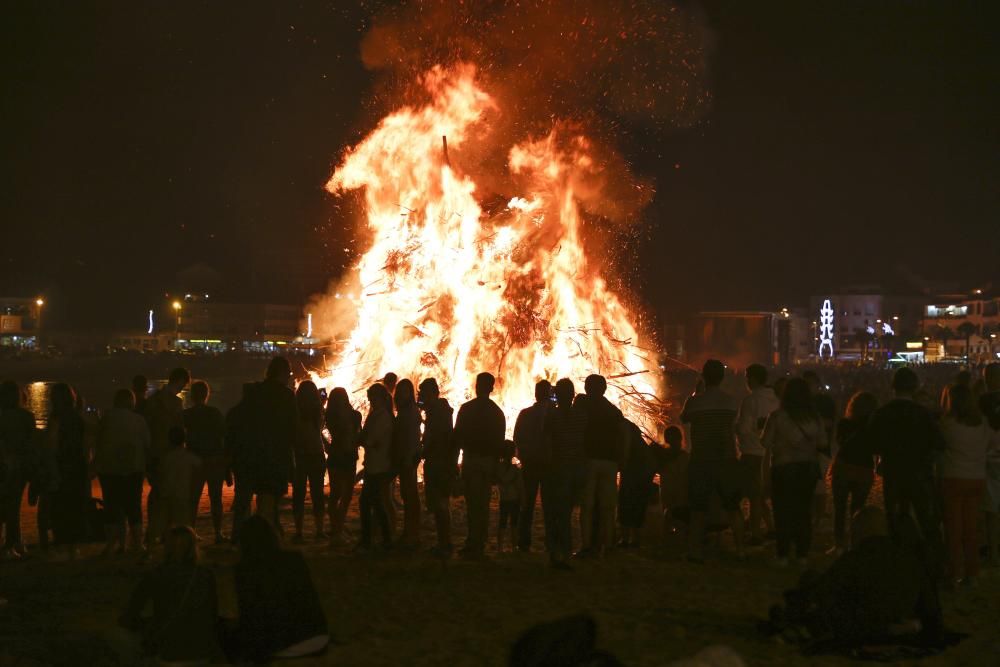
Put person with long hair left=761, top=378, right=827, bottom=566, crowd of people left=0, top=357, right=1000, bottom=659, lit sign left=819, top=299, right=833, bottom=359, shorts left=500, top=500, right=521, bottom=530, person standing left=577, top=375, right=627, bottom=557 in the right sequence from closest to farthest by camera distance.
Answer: crowd of people left=0, top=357, right=1000, bottom=659 < person with long hair left=761, top=378, right=827, bottom=566 < person standing left=577, top=375, right=627, bottom=557 < shorts left=500, top=500, right=521, bottom=530 < lit sign left=819, top=299, right=833, bottom=359

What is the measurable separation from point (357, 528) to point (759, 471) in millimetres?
4414

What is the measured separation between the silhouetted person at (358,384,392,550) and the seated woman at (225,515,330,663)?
3.57 metres

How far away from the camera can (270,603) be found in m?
5.61

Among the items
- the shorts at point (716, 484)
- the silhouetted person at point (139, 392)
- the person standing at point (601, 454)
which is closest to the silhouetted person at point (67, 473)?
the silhouetted person at point (139, 392)

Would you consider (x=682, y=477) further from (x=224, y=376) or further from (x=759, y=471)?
(x=224, y=376)

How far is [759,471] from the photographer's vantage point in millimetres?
9273

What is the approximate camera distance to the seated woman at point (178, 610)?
5.51m

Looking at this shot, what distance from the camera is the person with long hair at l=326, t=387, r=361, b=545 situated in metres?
9.81

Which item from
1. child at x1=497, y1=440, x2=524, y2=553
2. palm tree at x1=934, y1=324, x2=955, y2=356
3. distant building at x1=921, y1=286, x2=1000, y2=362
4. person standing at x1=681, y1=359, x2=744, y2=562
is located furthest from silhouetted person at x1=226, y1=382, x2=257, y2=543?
palm tree at x1=934, y1=324, x2=955, y2=356

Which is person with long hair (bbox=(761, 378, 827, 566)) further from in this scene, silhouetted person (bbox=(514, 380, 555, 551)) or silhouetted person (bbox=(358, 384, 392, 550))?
silhouetted person (bbox=(358, 384, 392, 550))

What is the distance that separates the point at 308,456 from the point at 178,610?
4.58 meters

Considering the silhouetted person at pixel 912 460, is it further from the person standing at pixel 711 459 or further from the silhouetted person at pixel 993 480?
the person standing at pixel 711 459

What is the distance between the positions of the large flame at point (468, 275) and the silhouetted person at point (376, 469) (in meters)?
7.45

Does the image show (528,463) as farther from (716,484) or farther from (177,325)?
(177,325)
